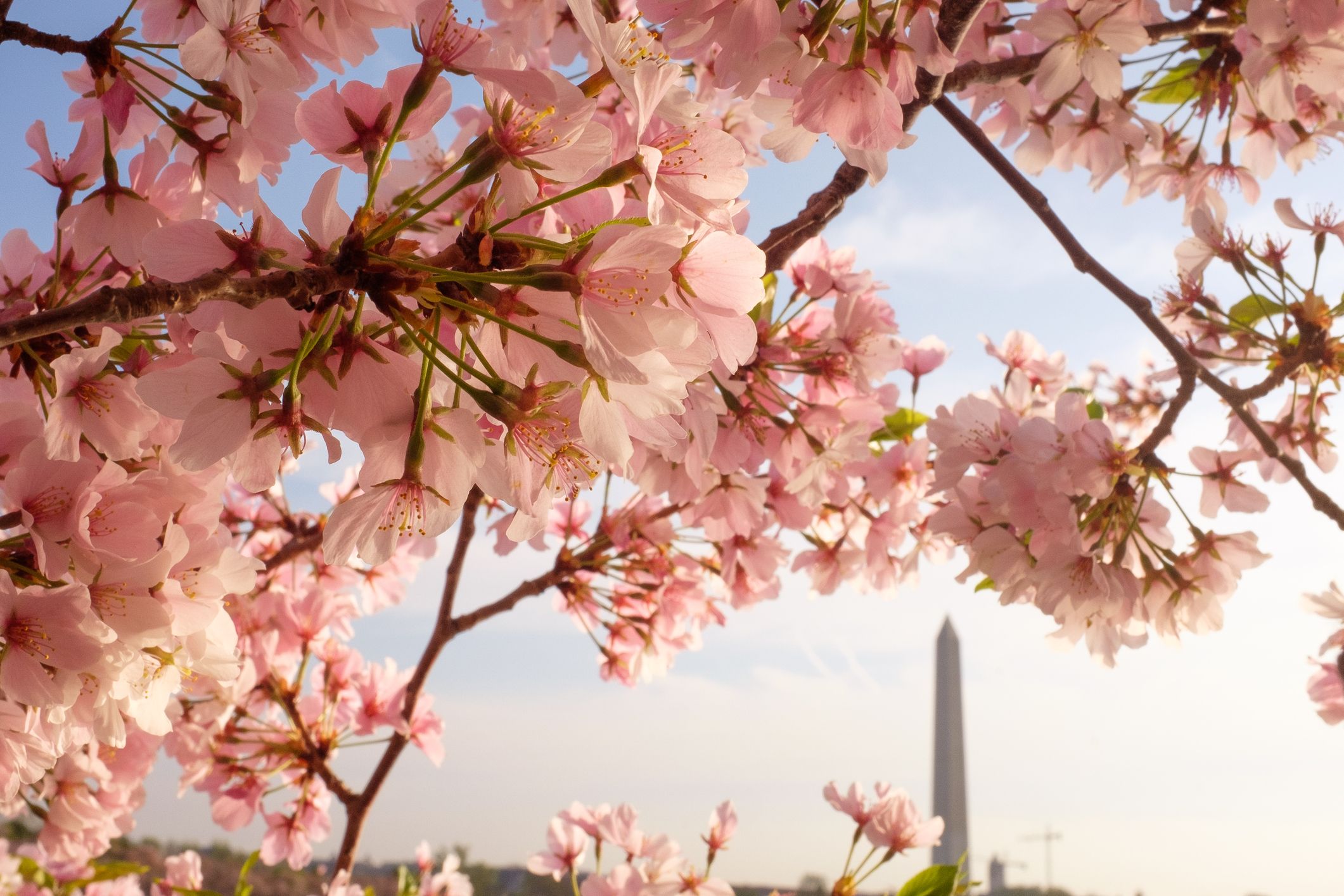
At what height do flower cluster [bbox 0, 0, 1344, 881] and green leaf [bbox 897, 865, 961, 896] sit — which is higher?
flower cluster [bbox 0, 0, 1344, 881]

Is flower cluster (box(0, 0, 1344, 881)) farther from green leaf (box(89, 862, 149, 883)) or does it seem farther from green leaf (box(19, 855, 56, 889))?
green leaf (box(19, 855, 56, 889))

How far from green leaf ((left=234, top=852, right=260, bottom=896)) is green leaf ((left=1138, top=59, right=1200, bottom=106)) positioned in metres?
2.75

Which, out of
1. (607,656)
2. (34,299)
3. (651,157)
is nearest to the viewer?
(651,157)

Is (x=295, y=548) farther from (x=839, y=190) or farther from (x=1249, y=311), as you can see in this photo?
(x=1249, y=311)

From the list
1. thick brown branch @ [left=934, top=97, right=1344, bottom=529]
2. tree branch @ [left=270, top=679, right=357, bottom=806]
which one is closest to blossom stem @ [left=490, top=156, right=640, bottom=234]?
thick brown branch @ [left=934, top=97, right=1344, bottom=529]

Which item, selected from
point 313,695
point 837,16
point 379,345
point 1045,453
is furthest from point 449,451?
point 313,695

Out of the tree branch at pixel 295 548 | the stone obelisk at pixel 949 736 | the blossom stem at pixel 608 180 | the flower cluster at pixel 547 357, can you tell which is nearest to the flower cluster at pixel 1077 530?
the flower cluster at pixel 547 357

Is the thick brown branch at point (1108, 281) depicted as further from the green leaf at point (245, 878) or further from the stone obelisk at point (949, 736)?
the stone obelisk at point (949, 736)

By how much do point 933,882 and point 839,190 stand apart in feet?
4.02

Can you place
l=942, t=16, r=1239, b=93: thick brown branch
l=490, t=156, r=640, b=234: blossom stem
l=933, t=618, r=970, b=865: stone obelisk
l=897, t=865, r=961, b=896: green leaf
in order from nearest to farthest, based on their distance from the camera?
l=490, t=156, r=640, b=234: blossom stem, l=942, t=16, r=1239, b=93: thick brown branch, l=897, t=865, r=961, b=896: green leaf, l=933, t=618, r=970, b=865: stone obelisk

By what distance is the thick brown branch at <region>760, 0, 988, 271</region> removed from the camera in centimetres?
114

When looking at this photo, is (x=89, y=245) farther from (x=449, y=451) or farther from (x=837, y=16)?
(x=837, y=16)

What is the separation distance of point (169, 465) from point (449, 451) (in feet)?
1.50

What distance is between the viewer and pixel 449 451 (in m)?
0.73
